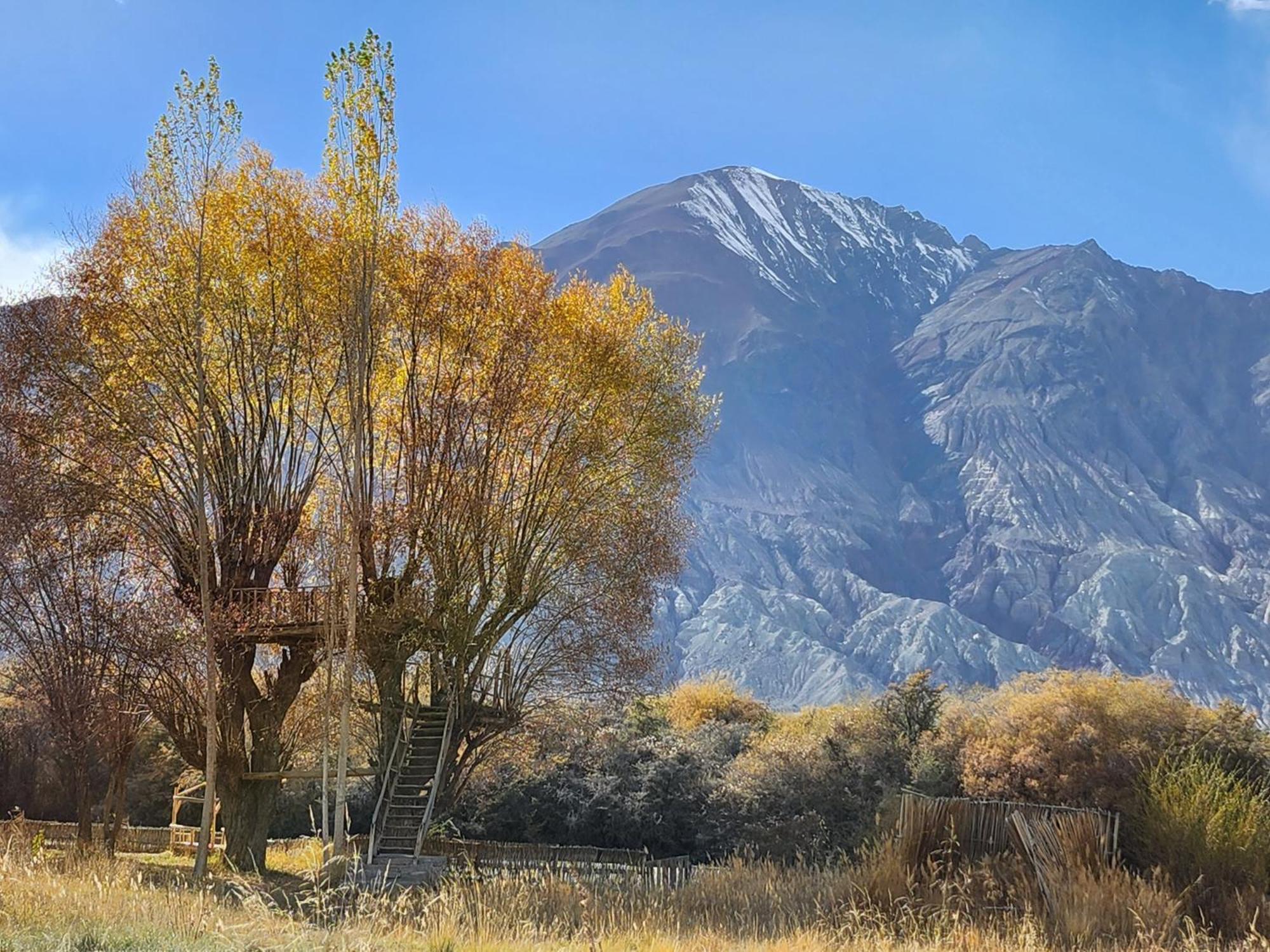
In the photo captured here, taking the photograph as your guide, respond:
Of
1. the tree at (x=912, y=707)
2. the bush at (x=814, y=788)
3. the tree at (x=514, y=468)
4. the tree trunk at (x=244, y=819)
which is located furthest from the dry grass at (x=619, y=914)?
the tree at (x=912, y=707)

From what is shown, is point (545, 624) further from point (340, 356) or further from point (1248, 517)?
point (1248, 517)

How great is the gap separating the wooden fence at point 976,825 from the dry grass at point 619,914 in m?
0.41

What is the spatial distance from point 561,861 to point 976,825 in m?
8.73

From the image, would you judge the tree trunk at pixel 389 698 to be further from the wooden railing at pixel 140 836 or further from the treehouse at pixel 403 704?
the wooden railing at pixel 140 836

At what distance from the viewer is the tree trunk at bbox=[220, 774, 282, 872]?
20.2 metres

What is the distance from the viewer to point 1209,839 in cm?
1359

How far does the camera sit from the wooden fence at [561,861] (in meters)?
14.0

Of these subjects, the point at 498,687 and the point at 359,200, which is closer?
the point at 359,200

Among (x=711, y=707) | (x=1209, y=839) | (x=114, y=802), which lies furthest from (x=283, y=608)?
(x=711, y=707)

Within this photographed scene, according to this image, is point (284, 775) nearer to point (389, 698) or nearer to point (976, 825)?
point (389, 698)

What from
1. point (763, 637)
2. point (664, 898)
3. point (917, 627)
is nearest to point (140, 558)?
point (664, 898)

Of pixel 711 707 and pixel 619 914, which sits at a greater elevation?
pixel 711 707

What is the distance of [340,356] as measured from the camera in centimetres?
1922

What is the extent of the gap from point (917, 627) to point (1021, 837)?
152 meters
